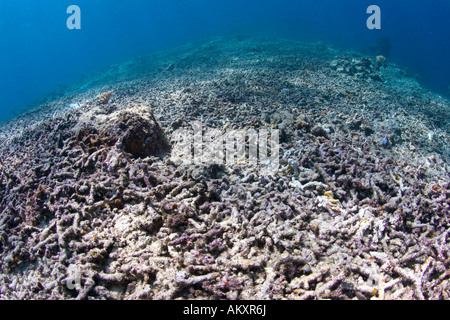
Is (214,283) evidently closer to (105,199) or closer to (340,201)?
(105,199)

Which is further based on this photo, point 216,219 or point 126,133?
point 126,133

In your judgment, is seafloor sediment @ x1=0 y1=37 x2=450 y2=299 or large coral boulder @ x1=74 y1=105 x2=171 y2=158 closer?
seafloor sediment @ x1=0 y1=37 x2=450 y2=299

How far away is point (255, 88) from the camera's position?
11578 millimetres

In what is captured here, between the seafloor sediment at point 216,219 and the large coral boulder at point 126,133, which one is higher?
the large coral boulder at point 126,133

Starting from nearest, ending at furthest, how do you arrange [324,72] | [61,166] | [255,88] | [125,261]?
[125,261]
[61,166]
[255,88]
[324,72]

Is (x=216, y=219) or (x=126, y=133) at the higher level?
(x=126, y=133)

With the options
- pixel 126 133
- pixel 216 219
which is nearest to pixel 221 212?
pixel 216 219

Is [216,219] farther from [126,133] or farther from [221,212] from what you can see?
[126,133]

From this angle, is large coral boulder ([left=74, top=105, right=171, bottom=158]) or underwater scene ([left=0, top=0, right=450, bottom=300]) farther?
large coral boulder ([left=74, top=105, right=171, bottom=158])

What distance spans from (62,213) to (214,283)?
10.8ft

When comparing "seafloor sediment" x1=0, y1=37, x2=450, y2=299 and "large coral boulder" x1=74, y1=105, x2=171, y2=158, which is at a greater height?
"large coral boulder" x1=74, y1=105, x2=171, y2=158
